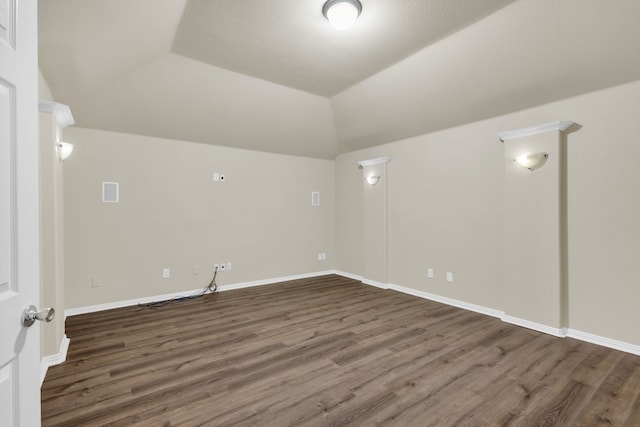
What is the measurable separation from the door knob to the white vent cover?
3.65 metres

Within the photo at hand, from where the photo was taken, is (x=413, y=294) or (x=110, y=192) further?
(x=413, y=294)

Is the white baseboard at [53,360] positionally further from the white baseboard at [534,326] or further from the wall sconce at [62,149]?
the white baseboard at [534,326]

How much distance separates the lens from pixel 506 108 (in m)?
3.65

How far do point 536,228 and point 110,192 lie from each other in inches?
209

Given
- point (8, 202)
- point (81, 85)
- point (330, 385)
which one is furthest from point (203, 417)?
point (81, 85)

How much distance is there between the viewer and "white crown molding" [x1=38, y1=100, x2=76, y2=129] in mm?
2504

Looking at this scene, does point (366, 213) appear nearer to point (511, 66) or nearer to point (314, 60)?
point (314, 60)

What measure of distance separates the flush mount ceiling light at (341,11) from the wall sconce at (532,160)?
7.90 feet

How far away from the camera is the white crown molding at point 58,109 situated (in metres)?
2.50

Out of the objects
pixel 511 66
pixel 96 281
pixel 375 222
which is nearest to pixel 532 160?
pixel 511 66

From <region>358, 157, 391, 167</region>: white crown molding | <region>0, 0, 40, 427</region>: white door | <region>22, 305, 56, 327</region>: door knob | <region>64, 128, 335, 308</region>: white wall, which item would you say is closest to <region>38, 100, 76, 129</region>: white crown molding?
<region>64, 128, 335, 308</region>: white wall

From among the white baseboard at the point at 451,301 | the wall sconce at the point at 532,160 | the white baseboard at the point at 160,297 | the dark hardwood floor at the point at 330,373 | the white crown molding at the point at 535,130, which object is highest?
the white crown molding at the point at 535,130

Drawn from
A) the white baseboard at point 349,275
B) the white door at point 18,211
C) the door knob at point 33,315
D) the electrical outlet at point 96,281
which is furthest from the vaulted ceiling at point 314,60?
the white baseboard at point 349,275

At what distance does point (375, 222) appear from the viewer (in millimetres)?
5348
